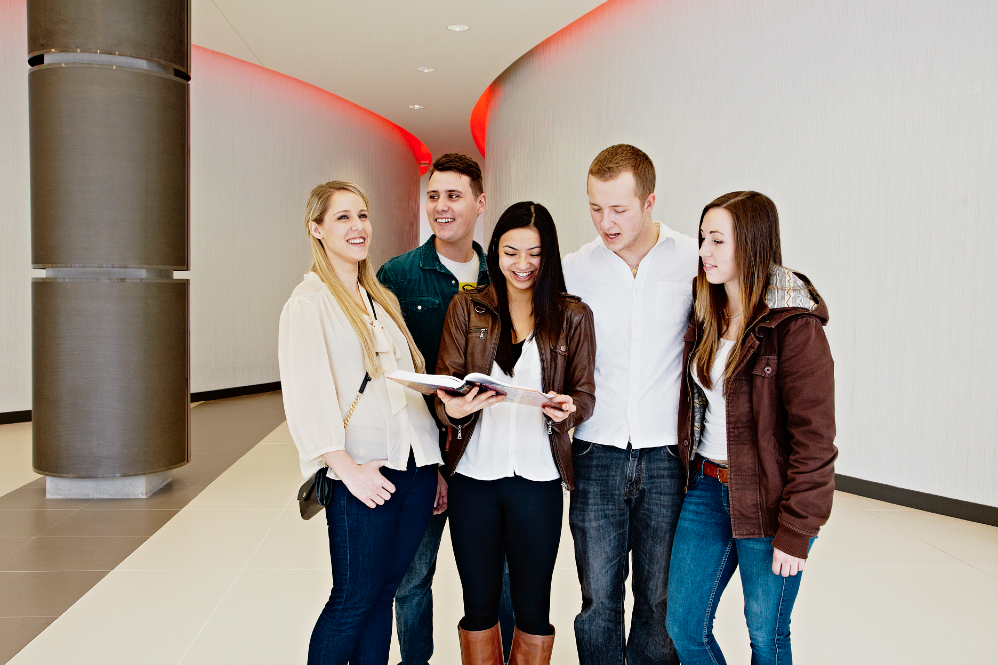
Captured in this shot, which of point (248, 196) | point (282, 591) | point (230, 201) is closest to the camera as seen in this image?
point (282, 591)

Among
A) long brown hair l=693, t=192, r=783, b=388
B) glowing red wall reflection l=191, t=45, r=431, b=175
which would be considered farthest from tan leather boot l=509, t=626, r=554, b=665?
glowing red wall reflection l=191, t=45, r=431, b=175

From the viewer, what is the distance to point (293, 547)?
3.83m

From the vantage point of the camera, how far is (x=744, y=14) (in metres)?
5.33

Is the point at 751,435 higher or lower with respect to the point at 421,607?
higher

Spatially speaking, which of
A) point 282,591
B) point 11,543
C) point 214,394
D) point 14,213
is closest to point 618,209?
point 282,591

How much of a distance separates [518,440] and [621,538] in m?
0.45

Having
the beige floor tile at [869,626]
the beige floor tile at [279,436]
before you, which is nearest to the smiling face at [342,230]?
the beige floor tile at [869,626]

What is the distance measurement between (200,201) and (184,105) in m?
4.42

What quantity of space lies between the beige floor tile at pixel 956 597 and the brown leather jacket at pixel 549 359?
2.15 meters

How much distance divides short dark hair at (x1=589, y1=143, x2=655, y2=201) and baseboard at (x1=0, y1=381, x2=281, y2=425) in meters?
7.50

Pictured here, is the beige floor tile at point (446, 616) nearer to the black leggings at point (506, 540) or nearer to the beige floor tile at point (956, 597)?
the black leggings at point (506, 540)

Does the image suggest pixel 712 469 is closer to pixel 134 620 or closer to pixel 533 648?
pixel 533 648

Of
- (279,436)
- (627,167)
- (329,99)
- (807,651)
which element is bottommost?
(279,436)

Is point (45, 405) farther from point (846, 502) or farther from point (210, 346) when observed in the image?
point (846, 502)
